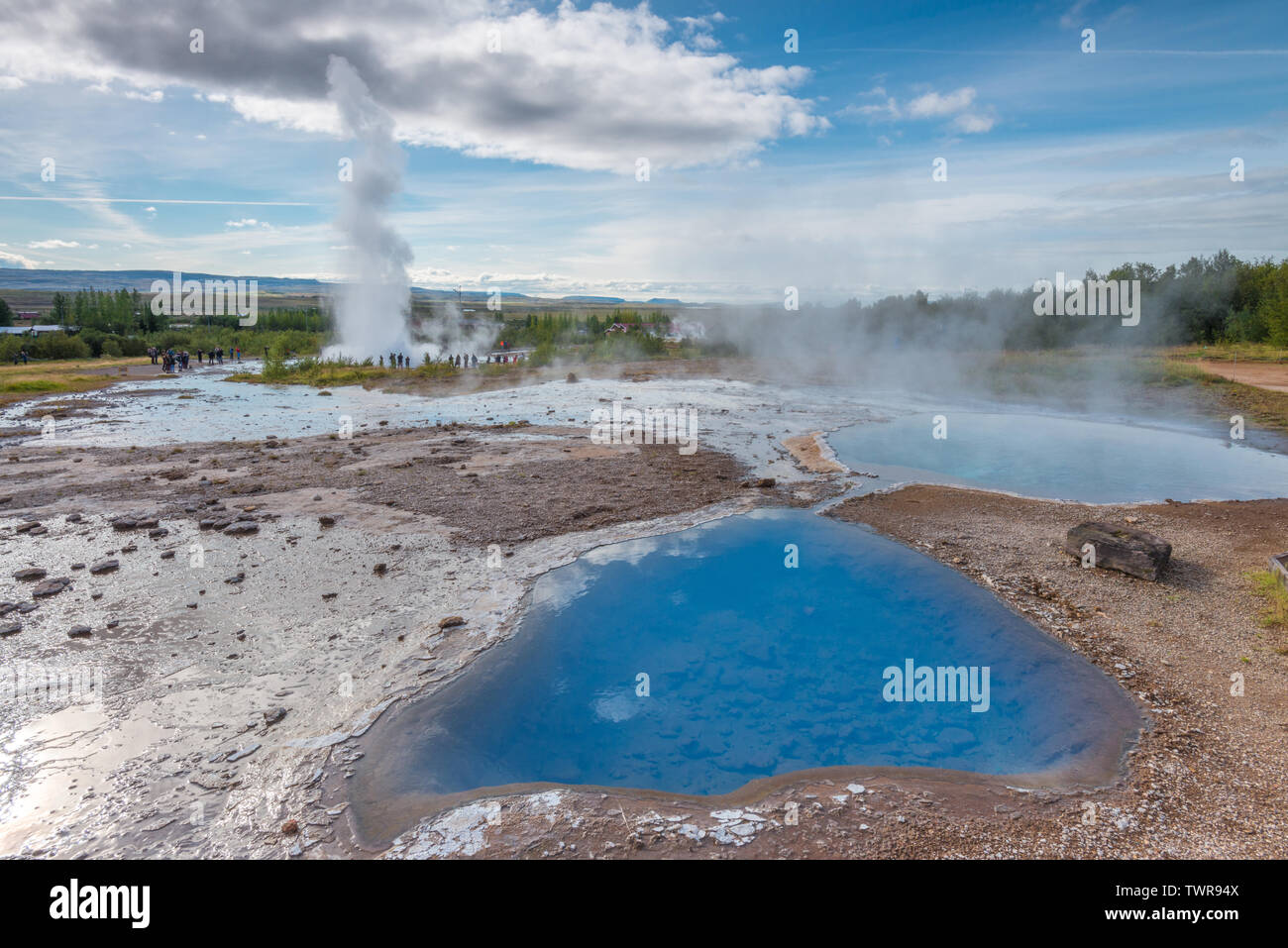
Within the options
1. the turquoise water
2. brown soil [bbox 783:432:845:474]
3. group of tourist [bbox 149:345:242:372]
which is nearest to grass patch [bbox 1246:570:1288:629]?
the turquoise water

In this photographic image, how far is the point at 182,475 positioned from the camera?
12.7m

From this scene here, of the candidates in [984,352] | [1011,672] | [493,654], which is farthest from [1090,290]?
[493,654]

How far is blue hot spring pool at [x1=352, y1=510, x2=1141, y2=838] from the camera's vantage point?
4938mm

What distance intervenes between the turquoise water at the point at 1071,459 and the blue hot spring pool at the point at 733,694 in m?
6.19

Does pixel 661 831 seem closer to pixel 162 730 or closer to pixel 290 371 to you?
pixel 162 730

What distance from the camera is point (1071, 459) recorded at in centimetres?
1553

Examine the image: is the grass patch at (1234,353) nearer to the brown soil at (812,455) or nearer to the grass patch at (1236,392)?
the grass patch at (1236,392)

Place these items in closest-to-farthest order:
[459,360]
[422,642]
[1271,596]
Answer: [422,642] < [1271,596] < [459,360]

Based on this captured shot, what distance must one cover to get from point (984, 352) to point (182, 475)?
38080 millimetres

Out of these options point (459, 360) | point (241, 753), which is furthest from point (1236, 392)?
point (459, 360)

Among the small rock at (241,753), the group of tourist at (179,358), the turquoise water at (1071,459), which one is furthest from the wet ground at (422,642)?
the group of tourist at (179,358)

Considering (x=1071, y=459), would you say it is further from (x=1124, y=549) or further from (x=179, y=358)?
(x=179, y=358)

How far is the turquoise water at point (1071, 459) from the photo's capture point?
12.7m

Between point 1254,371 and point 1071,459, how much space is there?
19629 mm
